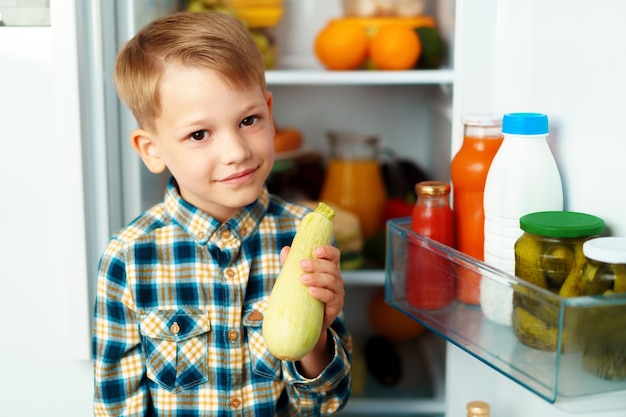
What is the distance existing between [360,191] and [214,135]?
79 centimetres

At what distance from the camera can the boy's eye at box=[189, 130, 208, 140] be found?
1072mm

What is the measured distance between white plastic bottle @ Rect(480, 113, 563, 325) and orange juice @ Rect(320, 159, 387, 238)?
816mm

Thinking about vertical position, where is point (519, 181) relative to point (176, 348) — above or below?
above

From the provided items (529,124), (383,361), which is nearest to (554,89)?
(529,124)

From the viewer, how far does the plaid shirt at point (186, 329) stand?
1127 millimetres

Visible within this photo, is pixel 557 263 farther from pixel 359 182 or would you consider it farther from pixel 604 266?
pixel 359 182

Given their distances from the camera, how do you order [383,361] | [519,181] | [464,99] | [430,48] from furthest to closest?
[383,361] < [430,48] < [464,99] < [519,181]

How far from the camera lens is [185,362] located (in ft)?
3.70

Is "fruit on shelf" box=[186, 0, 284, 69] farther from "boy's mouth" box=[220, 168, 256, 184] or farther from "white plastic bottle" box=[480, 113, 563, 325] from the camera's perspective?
"white plastic bottle" box=[480, 113, 563, 325]

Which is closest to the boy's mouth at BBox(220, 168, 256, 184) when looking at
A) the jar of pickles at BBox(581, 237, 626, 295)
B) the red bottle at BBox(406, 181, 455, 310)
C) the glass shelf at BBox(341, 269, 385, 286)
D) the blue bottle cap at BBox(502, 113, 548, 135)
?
the red bottle at BBox(406, 181, 455, 310)

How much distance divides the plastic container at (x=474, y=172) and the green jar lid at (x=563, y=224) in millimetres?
197

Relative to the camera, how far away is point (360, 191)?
1.81 meters

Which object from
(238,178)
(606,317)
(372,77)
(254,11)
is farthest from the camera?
(254,11)

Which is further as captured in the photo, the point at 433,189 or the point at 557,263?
the point at 433,189
